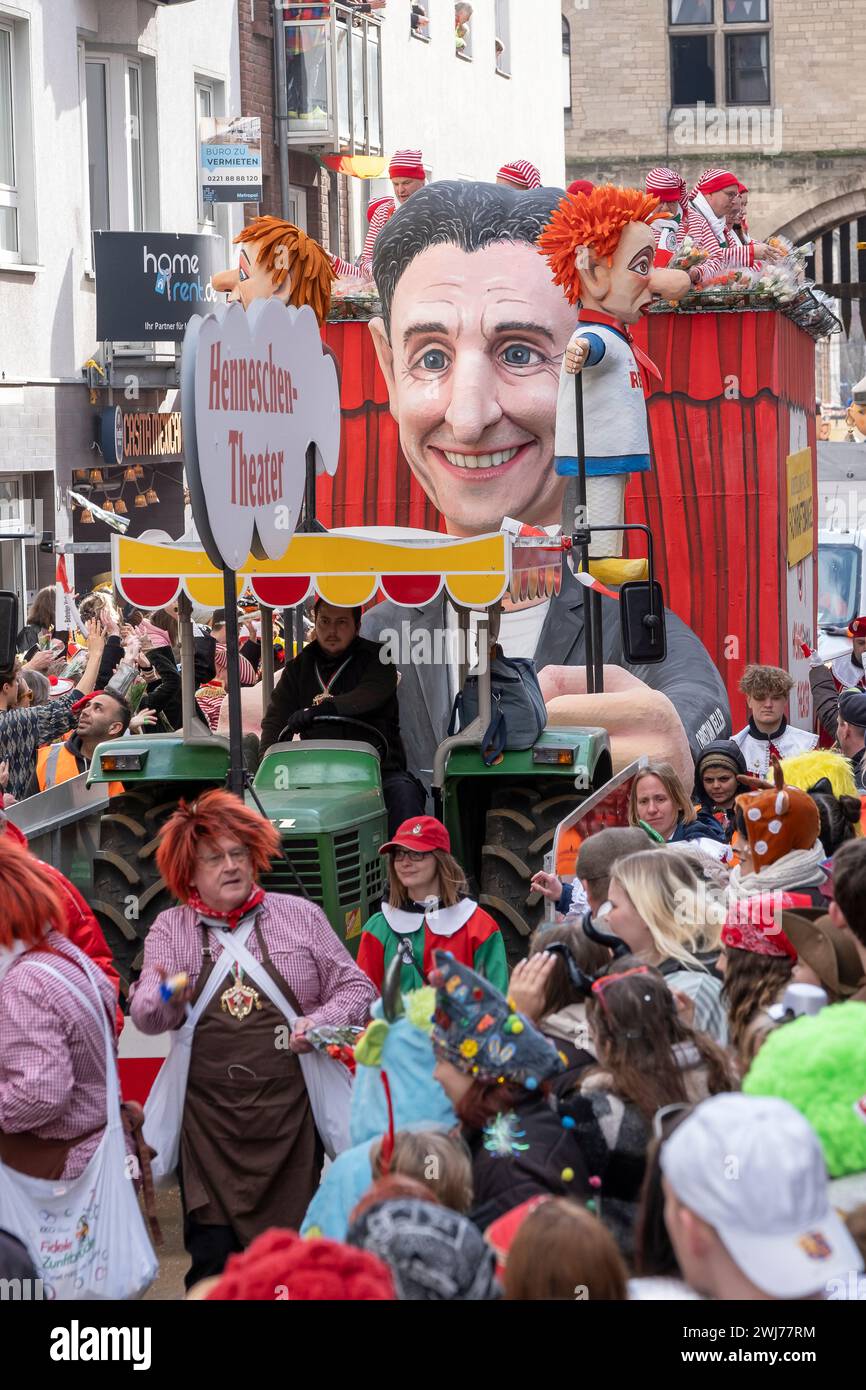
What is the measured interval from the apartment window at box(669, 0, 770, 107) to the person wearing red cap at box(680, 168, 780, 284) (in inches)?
1235

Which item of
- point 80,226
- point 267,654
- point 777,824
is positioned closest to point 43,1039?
point 777,824

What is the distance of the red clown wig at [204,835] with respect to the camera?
5.11m

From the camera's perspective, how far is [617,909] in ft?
15.9

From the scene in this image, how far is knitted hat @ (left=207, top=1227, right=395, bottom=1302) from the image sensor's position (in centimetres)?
274

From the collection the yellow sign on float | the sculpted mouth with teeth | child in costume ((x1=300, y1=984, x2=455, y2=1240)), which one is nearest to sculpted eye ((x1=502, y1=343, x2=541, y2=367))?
the sculpted mouth with teeth

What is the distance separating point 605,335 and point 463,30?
22269mm

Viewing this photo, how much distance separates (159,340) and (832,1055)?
16.8m

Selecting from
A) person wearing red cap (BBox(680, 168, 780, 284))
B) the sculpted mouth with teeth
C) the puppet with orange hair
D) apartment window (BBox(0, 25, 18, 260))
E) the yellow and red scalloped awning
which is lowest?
the yellow and red scalloped awning

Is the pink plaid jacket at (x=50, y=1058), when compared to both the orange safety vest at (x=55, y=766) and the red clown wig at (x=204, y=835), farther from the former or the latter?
the orange safety vest at (x=55, y=766)

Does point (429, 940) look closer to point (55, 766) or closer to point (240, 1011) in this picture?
point (240, 1011)

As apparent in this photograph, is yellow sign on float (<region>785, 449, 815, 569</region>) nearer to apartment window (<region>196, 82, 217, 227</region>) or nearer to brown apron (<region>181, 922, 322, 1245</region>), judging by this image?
brown apron (<region>181, 922, 322, 1245</region>)

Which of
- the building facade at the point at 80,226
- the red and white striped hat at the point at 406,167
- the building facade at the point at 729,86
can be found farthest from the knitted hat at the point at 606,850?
the building facade at the point at 729,86

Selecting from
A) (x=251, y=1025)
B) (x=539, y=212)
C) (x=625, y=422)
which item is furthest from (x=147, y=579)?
(x=539, y=212)

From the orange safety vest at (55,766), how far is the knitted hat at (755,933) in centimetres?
456
